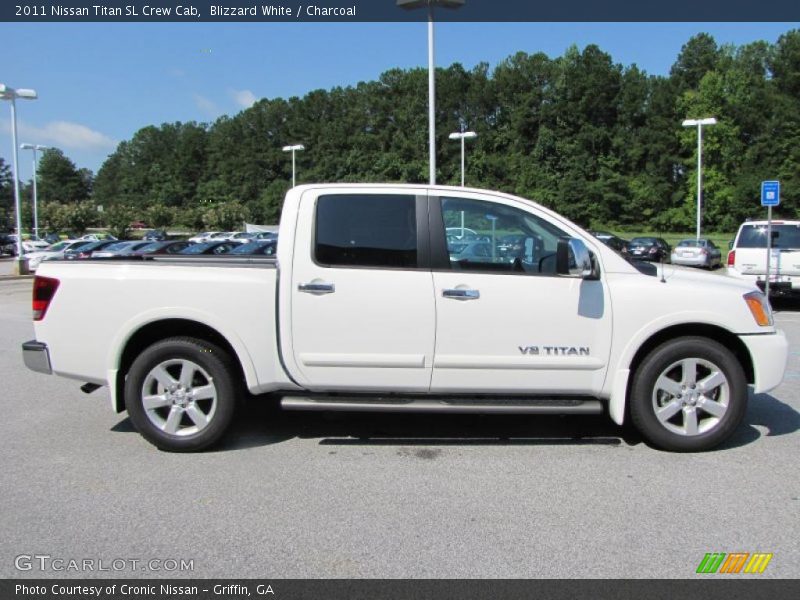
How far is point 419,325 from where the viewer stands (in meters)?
4.76

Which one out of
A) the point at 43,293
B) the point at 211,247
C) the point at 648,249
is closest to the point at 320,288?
the point at 43,293

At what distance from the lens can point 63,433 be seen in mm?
5531

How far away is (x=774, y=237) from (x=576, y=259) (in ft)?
37.1

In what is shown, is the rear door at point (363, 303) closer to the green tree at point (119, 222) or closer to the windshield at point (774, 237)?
the windshield at point (774, 237)

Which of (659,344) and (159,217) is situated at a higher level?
(159,217)

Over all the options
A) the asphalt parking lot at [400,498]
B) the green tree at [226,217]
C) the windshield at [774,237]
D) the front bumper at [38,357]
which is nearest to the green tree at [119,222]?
the green tree at [226,217]

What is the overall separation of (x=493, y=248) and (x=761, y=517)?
2.38m

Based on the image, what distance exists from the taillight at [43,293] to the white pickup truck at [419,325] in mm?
13

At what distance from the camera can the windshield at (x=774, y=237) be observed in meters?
13.8

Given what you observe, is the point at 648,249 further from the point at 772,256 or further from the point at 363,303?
the point at 363,303

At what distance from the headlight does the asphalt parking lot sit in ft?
3.13

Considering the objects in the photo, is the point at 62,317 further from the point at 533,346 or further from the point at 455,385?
the point at 533,346

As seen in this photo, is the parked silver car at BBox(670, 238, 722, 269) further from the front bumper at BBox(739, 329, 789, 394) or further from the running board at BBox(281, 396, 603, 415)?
the running board at BBox(281, 396, 603, 415)

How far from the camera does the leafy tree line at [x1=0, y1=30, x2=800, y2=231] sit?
7262cm
